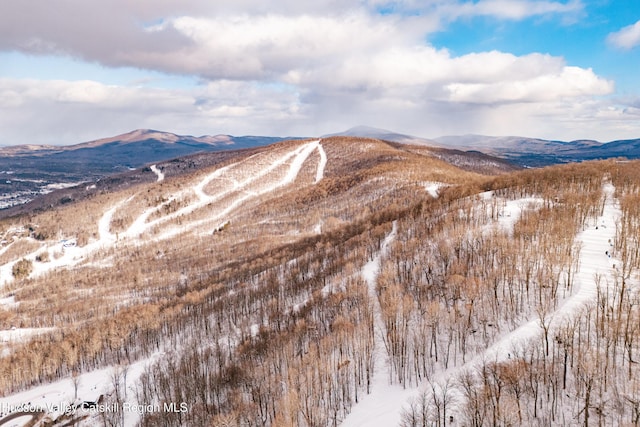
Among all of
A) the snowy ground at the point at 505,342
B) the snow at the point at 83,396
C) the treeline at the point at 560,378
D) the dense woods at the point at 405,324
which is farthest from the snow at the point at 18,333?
the treeline at the point at 560,378

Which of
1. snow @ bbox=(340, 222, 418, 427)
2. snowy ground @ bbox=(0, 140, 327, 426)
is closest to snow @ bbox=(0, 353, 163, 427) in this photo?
snowy ground @ bbox=(0, 140, 327, 426)

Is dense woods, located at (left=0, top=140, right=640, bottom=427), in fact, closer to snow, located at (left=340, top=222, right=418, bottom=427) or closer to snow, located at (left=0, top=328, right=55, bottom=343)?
snow, located at (left=340, top=222, right=418, bottom=427)

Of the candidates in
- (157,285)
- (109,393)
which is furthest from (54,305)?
(109,393)

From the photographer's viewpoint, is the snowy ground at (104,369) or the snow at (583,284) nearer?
the snow at (583,284)

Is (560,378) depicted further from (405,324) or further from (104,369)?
(104,369)

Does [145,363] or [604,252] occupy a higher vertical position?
[604,252]

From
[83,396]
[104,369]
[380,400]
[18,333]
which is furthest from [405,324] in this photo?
[18,333]

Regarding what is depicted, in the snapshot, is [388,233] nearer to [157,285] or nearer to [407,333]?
[407,333]

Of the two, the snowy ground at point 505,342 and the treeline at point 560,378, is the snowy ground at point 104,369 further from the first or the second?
the treeline at point 560,378
